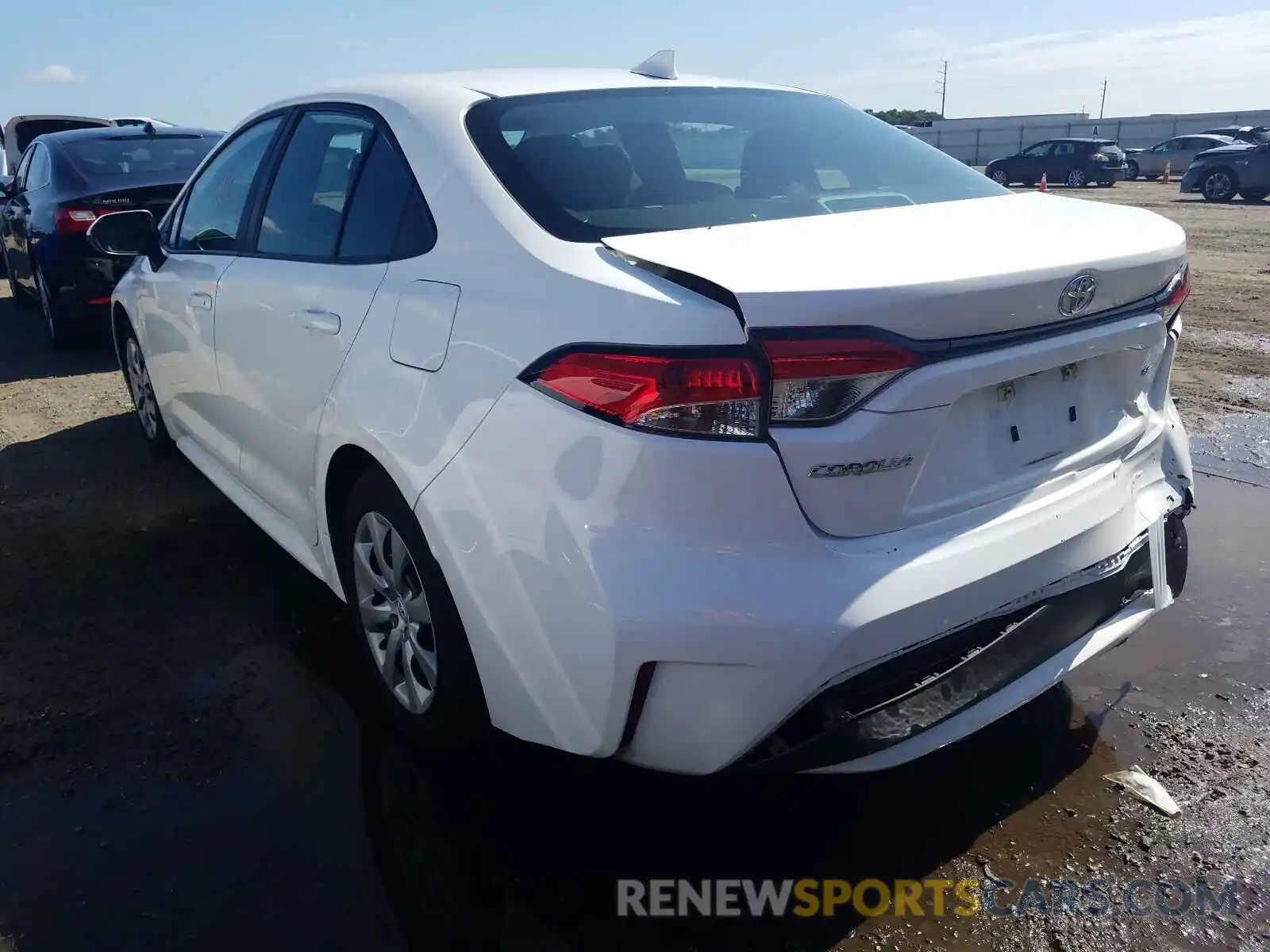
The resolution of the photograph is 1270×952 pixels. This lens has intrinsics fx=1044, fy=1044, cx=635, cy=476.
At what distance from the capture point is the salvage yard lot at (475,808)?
7.15 feet

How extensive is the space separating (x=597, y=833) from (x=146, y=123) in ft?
25.9

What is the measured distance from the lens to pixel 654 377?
1862 millimetres

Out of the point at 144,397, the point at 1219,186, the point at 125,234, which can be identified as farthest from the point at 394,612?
the point at 1219,186

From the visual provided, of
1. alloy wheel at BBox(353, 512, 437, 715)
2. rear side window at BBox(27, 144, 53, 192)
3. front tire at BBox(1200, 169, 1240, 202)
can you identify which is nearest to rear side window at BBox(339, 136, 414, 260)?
alloy wheel at BBox(353, 512, 437, 715)

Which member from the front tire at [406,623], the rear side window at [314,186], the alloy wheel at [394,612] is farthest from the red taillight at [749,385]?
the rear side window at [314,186]

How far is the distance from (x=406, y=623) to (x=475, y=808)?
489 mm

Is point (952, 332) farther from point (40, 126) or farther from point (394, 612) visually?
point (40, 126)

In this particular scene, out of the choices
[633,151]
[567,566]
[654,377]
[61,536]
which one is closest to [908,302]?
[654,377]

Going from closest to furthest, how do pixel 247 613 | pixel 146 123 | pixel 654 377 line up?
pixel 654 377 < pixel 247 613 < pixel 146 123

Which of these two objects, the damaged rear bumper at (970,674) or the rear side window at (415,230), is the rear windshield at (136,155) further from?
the damaged rear bumper at (970,674)

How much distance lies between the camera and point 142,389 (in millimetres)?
5137

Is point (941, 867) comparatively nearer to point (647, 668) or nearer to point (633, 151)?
point (647, 668)

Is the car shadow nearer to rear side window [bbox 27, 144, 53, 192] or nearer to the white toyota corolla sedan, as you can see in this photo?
rear side window [bbox 27, 144, 53, 192]

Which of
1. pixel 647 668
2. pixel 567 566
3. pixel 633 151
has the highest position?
pixel 633 151
